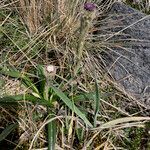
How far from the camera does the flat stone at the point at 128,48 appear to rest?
2164 mm

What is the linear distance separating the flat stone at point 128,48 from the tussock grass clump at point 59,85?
0.16ft

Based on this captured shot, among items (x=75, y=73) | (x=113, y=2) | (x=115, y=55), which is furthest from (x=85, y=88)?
(x=113, y=2)

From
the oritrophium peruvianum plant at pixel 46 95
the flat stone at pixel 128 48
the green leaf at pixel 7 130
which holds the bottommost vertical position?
the green leaf at pixel 7 130

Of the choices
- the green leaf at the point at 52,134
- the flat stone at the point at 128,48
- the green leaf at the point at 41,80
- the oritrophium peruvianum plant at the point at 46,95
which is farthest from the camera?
the flat stone at the point at 128,48

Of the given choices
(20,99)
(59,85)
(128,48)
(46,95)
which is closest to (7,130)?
(20,99)

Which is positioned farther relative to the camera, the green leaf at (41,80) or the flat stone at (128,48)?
the flat stone at (128,48)

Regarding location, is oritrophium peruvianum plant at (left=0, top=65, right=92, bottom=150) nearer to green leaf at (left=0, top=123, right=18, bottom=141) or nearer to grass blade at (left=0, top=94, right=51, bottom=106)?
grass blade at (left=0, top=94, right=51, bottom=106)

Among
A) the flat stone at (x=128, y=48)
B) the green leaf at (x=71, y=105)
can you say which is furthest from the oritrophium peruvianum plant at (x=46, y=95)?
the flat stone at (x=128, y=48)

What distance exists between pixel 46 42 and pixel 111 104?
1.55 feet

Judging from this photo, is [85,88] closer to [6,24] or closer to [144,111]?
[144,111]

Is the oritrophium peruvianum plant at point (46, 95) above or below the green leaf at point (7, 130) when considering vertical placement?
above

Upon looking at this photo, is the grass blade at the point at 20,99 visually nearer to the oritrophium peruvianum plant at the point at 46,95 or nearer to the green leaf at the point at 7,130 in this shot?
the oritrophium peruvianum plant at the point at 46,95

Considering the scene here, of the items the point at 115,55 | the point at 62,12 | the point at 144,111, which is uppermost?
the point at 62,12

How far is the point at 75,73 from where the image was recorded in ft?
6.92
